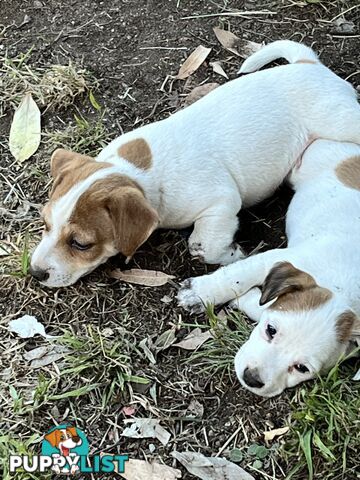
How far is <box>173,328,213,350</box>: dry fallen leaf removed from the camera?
516 cm

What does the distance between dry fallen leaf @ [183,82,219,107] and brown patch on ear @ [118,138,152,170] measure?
1208mm

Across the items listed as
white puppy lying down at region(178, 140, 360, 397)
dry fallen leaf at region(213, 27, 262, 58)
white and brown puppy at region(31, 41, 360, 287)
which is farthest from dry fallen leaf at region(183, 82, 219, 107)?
white puppy lying down at region(178, 140, 360, 397)

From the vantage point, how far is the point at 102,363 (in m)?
5.00

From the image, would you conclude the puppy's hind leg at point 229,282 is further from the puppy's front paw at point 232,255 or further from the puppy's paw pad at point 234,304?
the puppy's front paw at point 232,255

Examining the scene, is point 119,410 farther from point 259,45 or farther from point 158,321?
point 259,45

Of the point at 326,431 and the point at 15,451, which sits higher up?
the point at 326,431

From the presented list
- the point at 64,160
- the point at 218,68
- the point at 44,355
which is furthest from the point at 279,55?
the point at 44,355

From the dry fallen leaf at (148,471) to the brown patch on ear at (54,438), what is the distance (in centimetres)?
44

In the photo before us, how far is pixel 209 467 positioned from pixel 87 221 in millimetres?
1650

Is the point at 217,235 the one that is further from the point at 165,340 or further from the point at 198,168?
the point at 165,340

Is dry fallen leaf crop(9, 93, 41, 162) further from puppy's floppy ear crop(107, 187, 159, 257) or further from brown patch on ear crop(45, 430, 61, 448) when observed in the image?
brown patch on ear crop(45, 430, 61, 448)

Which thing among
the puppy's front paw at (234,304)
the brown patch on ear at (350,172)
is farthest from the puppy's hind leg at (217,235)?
the brown patch on ear at (350,172)

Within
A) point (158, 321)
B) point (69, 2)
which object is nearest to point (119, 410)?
point (158, 321)

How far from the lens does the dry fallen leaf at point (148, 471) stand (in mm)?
4559
